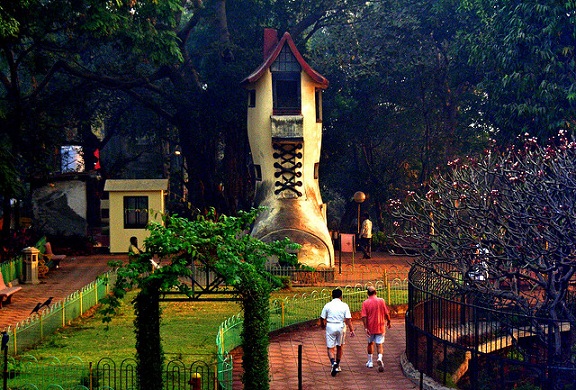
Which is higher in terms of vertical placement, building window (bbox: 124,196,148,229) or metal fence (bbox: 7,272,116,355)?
building window (bbox: 124,196,148,229)

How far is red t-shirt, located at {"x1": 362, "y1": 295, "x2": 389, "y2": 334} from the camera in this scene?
1741 centimetres

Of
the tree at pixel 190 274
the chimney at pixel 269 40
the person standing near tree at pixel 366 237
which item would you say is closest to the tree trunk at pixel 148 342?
the tree at pixel 190 274

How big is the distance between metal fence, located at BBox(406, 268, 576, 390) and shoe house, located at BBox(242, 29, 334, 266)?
13.5 m

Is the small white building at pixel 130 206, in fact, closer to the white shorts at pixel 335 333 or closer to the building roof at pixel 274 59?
the building roof at pixel 274 59

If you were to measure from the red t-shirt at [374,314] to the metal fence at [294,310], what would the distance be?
272 cm

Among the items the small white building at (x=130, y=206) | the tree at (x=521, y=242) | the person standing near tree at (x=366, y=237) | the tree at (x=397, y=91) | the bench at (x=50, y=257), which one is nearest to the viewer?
the tree at (x=521, y=242)

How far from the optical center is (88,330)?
21.8 m

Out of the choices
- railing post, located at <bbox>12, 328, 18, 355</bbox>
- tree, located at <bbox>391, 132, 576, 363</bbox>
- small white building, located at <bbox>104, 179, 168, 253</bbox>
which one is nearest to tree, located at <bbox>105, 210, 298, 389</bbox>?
tree, located at <bbox>391, 132, 576, 363</bbox>

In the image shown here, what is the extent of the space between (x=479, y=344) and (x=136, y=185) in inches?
869

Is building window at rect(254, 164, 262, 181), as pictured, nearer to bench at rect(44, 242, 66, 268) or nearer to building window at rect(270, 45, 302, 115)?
building window at rect(270, 45, 302, 115)

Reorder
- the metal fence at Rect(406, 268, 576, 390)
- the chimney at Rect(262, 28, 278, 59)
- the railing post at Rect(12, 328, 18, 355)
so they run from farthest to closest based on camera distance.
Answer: the chimney at Rect(262, 28, 278, 59) → the railing post at Rect(12, 328, 18, 355) → the metal fence at Rect(406, 268, 576, 390)

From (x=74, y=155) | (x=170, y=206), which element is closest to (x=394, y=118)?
(x=170, y=206)

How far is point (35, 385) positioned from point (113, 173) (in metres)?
32.8

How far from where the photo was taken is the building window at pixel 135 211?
36469 mm
